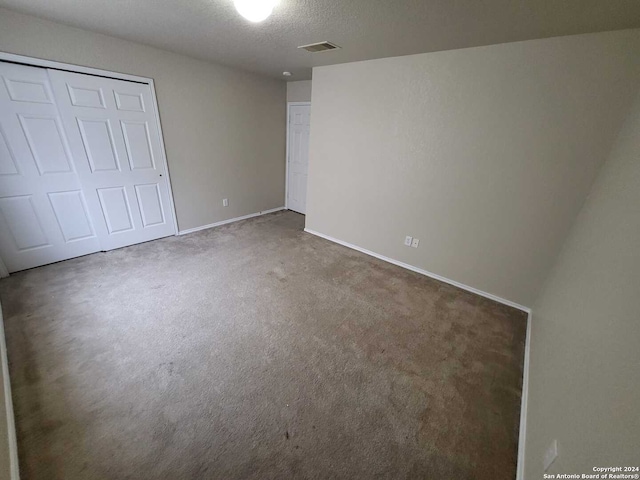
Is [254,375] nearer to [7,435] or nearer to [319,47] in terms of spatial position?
[7,435]

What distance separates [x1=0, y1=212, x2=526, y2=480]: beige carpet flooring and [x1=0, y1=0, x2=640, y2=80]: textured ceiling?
2.39m

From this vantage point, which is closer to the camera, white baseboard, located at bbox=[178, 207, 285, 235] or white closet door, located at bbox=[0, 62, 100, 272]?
white closet door, located at bbox=[0, 62, 100, 272]

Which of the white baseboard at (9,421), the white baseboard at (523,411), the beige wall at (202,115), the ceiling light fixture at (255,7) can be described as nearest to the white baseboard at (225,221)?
the beige wall at (202,115)

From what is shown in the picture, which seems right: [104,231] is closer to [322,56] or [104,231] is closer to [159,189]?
[159,189]

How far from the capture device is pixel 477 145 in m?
2.46

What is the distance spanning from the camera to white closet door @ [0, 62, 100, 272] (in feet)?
7.74

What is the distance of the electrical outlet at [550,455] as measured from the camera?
103 cm

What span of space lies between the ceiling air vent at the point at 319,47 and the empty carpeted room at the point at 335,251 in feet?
0.12

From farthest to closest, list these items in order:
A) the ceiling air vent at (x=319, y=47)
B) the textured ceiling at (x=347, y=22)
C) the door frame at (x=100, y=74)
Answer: the ceiling air vent at (x=319, y=47) < the door frame at (x=100, y=74) < the textured ceiling at (x=347, y=22)

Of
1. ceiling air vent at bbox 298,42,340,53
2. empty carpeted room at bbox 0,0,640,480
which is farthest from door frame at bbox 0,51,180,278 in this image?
ceiling air vent at bbox 298,42,340,53

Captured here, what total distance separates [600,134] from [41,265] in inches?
220

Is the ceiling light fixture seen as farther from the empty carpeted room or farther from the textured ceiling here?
the textured ceiling

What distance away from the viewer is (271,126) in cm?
461

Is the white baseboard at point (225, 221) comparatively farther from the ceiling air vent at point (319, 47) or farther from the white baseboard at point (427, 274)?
the ceiling air vent at point (319, 47)
